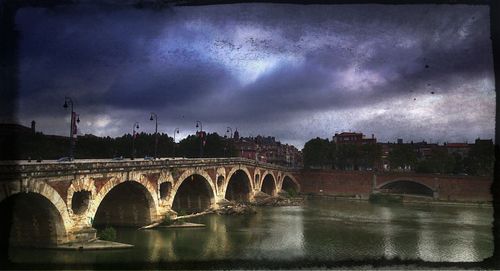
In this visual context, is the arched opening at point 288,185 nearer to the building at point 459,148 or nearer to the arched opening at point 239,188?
the arched opening at point 239,188

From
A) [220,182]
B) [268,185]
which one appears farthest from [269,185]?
[220,182]

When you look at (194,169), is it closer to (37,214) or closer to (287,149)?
(37,214)

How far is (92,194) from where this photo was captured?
31.9 meters

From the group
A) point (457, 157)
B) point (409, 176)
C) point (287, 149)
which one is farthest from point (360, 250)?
point (287, 149)

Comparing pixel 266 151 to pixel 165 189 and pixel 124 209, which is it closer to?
pixel 165 189

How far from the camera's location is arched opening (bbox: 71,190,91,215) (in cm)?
3108

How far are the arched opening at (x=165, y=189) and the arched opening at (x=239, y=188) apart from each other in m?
27.8

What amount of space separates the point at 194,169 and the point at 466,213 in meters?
36.5

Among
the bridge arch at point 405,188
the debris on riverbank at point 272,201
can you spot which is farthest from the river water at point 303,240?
the bridge arch at point 405,188

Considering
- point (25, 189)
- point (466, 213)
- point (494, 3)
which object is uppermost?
point (494, 3)

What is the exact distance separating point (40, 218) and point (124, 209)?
45.5 feet

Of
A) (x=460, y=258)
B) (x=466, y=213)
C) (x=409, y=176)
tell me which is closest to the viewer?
(x=460, y=258)

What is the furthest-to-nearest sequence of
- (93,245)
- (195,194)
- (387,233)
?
(195,194)
(387,233)
(93,245)

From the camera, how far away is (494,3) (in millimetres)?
8250
